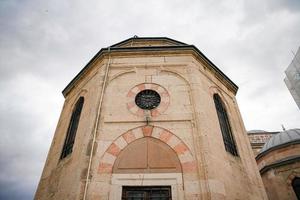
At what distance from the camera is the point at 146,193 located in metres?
5.11

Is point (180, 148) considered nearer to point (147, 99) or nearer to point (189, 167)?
point (189, 167)

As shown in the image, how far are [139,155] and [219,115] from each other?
3817mm

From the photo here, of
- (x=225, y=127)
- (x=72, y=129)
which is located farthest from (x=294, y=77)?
(x=72, y=129)

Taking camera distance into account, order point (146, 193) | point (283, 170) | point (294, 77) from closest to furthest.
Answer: point (146, 193) < point (283, 170) < point (294, 77)

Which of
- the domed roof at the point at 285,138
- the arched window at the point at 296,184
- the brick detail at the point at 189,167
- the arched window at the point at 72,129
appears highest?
the domed roof at the point at 285,138

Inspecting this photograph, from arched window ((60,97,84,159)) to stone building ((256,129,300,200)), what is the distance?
1190 cm

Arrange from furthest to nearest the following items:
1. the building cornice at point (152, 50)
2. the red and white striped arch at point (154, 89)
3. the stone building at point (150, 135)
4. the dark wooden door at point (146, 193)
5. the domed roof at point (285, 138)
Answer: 1. the domed roof at point (285, 138)
2. the building cornice at point (152, 50)
3. the red and white striped arch at point (154, 89)
4. the stone building at point (150, 135)
5. the dark wooden door at point (146, 193)

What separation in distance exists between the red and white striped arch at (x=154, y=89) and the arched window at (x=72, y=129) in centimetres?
244

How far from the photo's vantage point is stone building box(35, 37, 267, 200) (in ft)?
17.3

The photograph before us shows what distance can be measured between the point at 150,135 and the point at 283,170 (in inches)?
428

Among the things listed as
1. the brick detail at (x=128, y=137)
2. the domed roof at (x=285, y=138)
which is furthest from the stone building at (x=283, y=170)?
the brick detail at (x=128, y=137)

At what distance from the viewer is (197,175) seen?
5316 mm

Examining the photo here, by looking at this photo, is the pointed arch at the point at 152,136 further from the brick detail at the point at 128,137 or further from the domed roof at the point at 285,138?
the domed roof at the point at 285,138

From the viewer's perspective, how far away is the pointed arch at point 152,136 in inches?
217
